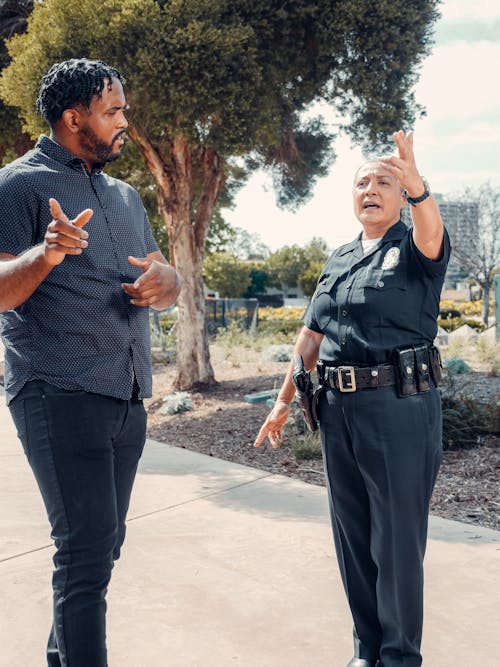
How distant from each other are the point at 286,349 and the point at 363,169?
10.4 m

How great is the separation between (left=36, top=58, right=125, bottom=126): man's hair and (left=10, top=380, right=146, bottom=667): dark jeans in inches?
32.9

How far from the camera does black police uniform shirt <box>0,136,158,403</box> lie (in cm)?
206

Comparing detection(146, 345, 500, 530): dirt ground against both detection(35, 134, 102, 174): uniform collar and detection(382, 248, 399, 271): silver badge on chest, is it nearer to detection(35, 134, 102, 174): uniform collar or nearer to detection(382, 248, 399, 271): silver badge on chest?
detection(382, 248, 399, 271): silver badge on chest

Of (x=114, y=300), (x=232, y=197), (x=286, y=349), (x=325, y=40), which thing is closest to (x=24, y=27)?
(x=232, y=197)

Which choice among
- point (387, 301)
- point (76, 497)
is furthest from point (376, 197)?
point (76, 497)

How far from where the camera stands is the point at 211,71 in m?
7.52

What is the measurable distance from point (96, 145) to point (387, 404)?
127 cm

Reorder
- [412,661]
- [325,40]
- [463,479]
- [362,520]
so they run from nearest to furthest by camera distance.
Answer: [412,661] → [362,520] → [463,479] → [325,40]

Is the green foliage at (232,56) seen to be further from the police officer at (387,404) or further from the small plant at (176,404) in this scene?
the police officer at (387,404)

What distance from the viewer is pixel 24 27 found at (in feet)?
38.7

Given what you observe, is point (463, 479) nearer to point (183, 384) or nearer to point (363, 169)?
point (363, 169)

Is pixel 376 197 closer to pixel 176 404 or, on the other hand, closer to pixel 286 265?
pixel 176 404

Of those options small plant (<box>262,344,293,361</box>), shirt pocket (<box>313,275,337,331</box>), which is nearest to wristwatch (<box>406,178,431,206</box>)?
shirt pocket (<box>313,275,337,331</box>)

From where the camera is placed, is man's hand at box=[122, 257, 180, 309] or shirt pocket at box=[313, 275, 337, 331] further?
shirt pocket at box=[313, 275, 337, 331]
